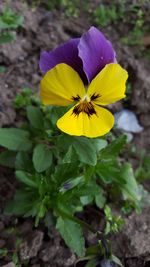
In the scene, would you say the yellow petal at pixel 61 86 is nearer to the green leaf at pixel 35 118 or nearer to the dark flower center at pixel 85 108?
the dark flower center at pixel 85 108

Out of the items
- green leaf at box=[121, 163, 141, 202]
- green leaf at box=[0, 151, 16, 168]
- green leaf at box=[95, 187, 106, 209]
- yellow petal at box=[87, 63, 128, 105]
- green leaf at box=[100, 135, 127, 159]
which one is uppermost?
yellow petal at box=[87, 63, 128, 105]

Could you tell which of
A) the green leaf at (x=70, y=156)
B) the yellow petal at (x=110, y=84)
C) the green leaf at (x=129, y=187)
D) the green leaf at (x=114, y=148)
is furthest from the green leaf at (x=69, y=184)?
the yellow petal at (x=110, y=84)

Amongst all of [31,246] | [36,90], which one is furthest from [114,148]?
[36,90]

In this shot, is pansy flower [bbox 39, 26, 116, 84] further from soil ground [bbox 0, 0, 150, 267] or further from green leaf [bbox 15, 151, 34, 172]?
soil ground [bbox 0, 0, 150, 267]

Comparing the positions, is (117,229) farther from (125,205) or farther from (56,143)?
(56,143)

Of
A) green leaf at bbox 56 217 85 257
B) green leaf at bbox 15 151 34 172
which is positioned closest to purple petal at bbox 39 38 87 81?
green leaf at bbox 15 151 34 172

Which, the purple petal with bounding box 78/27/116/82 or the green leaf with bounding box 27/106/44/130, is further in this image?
the green leaf with bounding box 27/106/44/130

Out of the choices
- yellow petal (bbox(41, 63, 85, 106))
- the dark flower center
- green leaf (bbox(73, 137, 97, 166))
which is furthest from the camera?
green leaf (bbox(73, 137, 97, 166))
